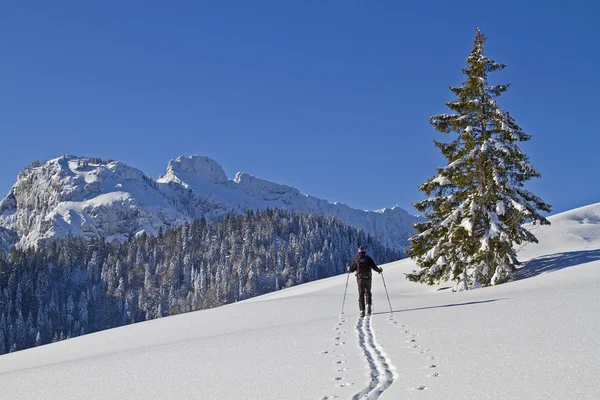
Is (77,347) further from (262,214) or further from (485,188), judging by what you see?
(262,214)

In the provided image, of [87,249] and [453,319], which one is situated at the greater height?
[87,249]

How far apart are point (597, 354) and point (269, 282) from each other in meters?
147

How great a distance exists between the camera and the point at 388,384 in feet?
22.4

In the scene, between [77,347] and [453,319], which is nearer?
[453,319]

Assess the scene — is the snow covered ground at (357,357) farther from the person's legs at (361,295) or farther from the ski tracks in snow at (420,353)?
the person's legs at (361,295)

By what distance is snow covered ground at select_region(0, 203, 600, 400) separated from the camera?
264 inches

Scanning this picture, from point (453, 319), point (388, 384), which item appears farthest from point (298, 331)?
point (388, 384)

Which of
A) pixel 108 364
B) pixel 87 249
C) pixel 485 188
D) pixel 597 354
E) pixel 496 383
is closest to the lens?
pixel 496 383

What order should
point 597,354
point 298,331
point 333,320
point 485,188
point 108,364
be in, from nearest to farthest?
1. point 597,354
2. point 108,364
3. point 298,331
4. point 333,320
5. point 485,188

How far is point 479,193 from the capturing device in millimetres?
21609

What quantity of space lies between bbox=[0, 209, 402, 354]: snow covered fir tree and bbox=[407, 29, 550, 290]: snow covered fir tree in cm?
12396

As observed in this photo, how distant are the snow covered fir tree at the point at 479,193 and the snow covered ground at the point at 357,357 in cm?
538

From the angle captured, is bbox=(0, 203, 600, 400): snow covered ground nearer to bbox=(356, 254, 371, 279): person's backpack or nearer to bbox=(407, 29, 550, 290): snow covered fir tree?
bbox=(356, 254, 371, 279): person's backpack

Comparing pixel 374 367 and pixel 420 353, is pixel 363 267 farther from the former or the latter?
pixel 374 367
